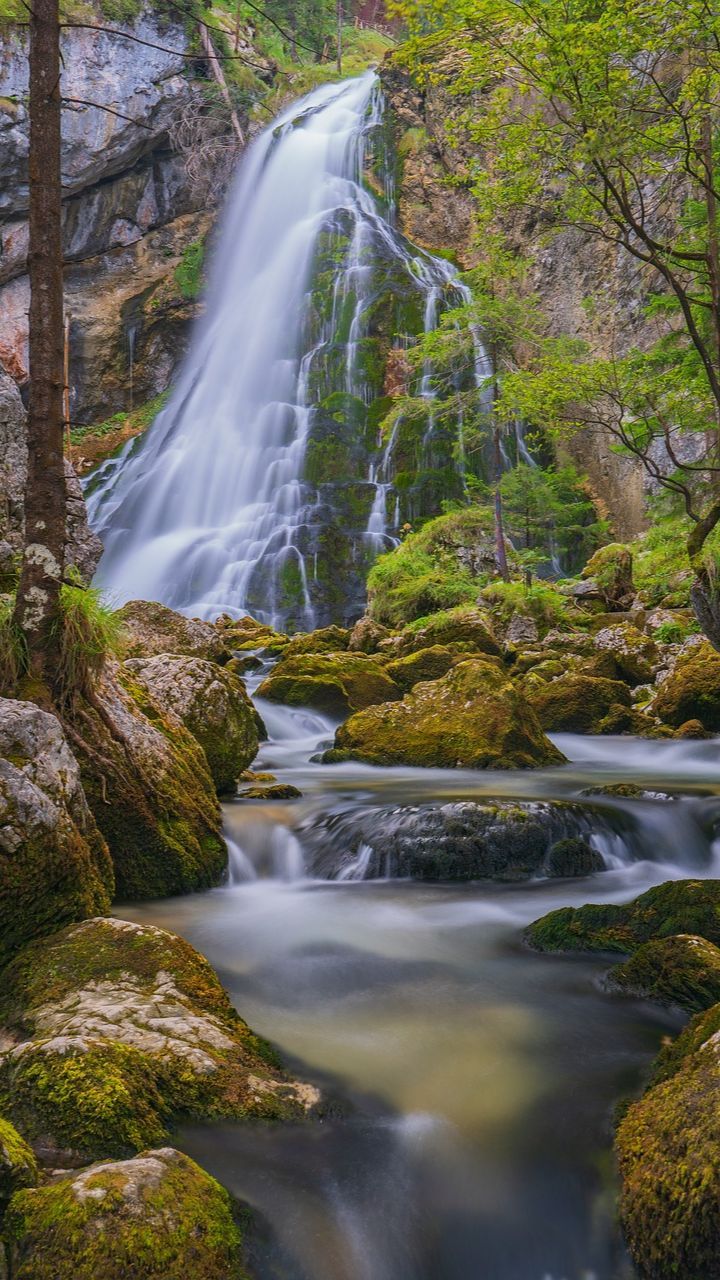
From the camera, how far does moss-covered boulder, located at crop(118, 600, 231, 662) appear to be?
9508 mm

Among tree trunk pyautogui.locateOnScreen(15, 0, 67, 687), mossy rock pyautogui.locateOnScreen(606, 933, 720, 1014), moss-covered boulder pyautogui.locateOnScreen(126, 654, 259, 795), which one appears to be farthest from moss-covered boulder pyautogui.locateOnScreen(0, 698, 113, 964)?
moss-covered boulder pyautogui.locateOnScreen(126, 654, 259, 795)

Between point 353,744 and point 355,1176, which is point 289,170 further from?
point 355,1176

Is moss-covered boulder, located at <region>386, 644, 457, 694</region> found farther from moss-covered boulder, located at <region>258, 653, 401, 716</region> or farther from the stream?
the stream

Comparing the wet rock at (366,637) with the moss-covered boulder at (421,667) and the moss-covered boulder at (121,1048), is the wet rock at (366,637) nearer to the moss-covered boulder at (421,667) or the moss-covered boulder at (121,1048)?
the moss-covered boulder at (421,667)

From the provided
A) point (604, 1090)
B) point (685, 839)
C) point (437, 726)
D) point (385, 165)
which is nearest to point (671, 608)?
point (437, 726)

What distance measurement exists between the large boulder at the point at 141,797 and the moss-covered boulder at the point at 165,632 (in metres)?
3.74

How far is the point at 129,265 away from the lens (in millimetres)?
35844

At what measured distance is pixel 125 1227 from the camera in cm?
196

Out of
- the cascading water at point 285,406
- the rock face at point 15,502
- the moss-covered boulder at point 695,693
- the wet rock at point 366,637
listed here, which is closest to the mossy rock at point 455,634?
the wet rock at point 366,637

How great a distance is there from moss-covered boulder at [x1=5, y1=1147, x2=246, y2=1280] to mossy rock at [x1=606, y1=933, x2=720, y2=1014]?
2.28 metres

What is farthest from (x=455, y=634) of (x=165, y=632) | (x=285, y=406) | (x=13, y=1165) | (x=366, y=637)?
(x=285, y=406)

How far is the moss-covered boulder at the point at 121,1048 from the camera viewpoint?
2.47m

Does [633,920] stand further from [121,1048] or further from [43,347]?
[43,347]

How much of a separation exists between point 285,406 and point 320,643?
15.1 m
